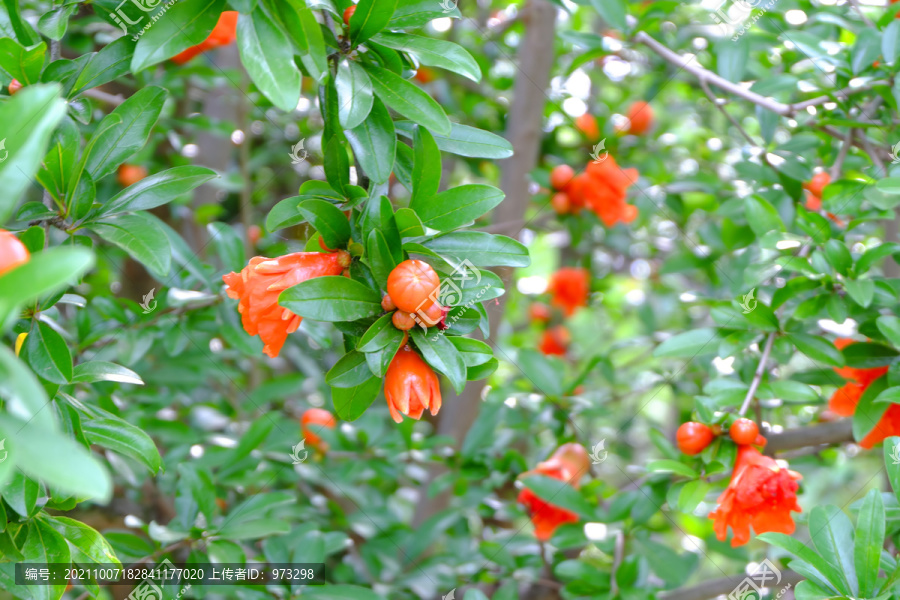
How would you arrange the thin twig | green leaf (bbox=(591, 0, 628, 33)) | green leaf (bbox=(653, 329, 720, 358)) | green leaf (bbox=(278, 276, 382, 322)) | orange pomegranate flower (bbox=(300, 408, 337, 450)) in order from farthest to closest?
1. orange pomegranate flower (bbox=(300, 408, 337, 450))
2. green leaf (bbox=(591, 0, 628, 33))
3. green leaf (bbox=(653, 329, 720, 358))
4. the thin twig
5. green leaf (bbox=(278, 276, 382, 322))

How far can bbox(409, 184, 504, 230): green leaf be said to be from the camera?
0.93 meters

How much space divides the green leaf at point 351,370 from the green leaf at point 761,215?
3.00 ft

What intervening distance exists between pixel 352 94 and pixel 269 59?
109 millimetres

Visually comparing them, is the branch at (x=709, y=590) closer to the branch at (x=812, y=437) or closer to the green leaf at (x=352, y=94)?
the branch at (x=812, y=437)

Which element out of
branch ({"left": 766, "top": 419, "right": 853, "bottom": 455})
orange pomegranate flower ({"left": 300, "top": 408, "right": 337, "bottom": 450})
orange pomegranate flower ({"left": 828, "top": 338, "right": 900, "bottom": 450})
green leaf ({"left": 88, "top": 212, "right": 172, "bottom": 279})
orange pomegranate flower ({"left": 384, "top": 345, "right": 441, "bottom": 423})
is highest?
green leaf ({"left": 88, "top": 212, "right": 172, "bottom": 279})

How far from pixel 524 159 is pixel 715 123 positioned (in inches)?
41.0

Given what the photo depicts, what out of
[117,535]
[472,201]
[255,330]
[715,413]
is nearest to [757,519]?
[715,413]

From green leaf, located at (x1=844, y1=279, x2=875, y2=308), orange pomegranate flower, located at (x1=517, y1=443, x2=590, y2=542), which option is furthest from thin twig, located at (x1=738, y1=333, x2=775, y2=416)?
orange pomegranate flower, located at (x1=517, y1=443, x2=590, y2=542)

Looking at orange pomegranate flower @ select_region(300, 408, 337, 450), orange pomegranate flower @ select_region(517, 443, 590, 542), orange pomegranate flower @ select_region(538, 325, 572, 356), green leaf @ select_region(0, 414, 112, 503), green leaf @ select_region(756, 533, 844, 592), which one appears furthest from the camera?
orange pomegranate flower @ select_region(538, 325, 572, 356)

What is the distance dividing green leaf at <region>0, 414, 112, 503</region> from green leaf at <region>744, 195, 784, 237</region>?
1293mm

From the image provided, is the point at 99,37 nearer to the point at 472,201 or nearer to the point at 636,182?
the point at 472,201

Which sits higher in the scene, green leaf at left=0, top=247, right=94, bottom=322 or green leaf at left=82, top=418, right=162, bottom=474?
green leaf at left=0, top=247, right=94, bottom=322

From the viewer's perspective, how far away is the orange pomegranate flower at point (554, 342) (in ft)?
9.80

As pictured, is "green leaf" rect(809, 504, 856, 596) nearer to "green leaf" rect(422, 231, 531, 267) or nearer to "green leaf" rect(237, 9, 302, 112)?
"green leaf" rect(422, 231, 531, 267)
